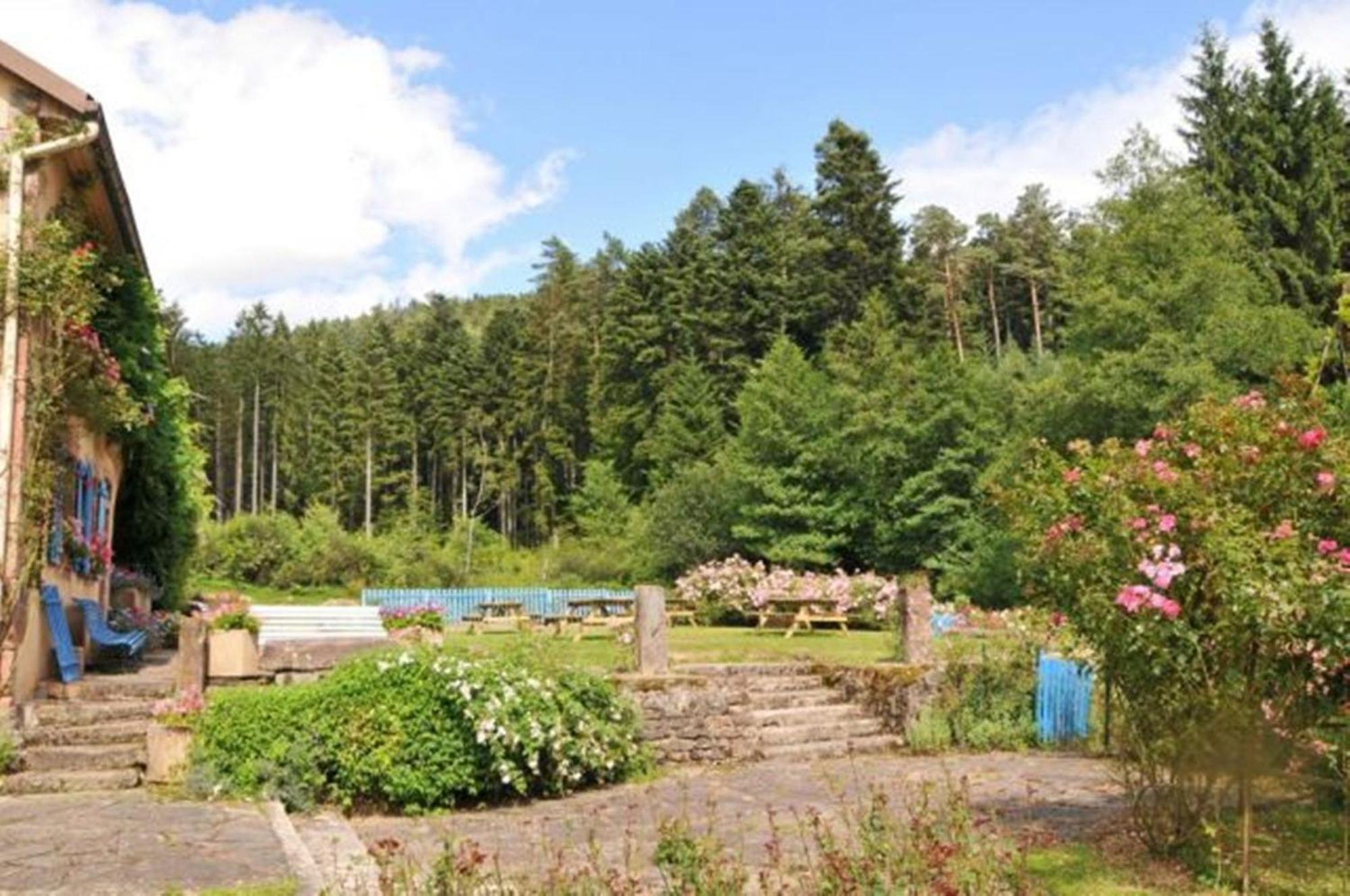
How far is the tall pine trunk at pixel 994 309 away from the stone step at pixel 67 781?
180 feet

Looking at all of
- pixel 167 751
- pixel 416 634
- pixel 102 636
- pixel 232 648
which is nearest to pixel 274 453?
pixel 416 634

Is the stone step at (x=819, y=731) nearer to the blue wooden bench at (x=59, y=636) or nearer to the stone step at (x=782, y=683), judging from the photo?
the stone step at (x=782, y=683)

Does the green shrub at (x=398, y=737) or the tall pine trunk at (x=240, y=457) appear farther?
the tall pine trunk at (x=240, y=457)

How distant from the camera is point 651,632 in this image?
1344 cm

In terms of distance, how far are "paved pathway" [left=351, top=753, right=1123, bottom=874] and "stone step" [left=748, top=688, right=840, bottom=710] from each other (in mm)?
1347

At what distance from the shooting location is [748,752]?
12805mm

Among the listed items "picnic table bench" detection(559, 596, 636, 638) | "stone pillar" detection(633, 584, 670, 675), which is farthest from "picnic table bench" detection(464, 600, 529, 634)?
"stone pillar" detection(633, 584, 670, 675)

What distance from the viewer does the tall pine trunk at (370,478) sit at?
66.3 meters

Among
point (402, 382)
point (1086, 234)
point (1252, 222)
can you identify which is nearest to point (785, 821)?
point (1086, 234)

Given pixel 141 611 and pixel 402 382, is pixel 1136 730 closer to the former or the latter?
pixel 141 611

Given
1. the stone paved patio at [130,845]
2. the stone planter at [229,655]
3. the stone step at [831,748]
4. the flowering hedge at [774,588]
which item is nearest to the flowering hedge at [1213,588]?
the stone paved patio at [130,845]

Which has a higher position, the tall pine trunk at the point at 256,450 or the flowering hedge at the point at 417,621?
the tall pine trunk at the point at 256,450

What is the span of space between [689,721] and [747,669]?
1.93m

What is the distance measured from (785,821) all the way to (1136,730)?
3000mm
